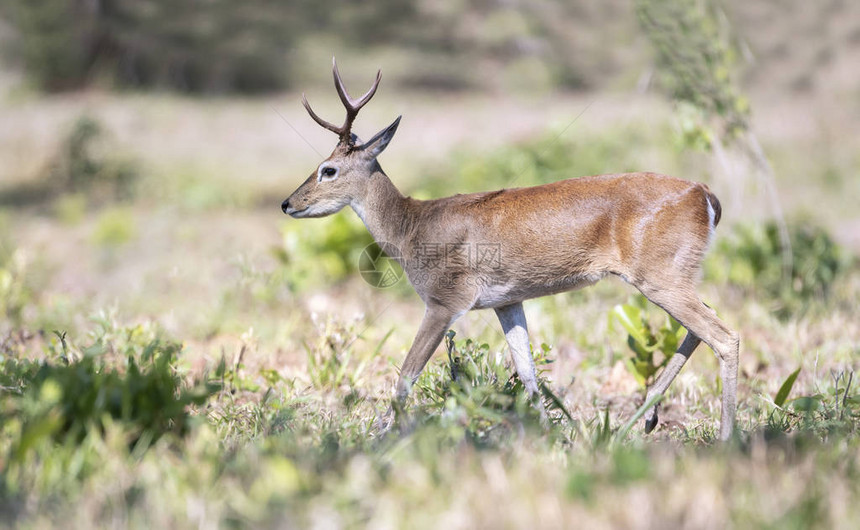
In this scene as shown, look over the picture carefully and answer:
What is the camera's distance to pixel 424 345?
442 centimetres

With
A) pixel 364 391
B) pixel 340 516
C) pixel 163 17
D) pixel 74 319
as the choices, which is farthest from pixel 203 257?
pixel 163 17

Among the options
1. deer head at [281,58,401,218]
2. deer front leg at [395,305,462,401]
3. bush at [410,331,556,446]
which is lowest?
bush at [410,331,556,446]

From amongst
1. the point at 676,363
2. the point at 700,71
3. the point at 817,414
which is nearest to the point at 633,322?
the point at 676,363

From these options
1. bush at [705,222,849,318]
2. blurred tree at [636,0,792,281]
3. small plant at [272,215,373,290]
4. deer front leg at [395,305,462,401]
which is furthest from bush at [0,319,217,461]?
bush at [705,222,849,318]

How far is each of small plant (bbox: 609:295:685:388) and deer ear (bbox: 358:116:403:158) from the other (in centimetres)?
170

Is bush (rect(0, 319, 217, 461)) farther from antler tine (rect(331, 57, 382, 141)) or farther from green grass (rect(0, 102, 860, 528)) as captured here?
antler tine (rect(331, 57, 382, 141))

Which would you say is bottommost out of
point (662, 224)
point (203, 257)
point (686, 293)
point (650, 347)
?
point (650, 347)

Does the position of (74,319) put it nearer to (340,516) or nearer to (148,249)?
(148,249)

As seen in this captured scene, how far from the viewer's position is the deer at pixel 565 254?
432 centimetres

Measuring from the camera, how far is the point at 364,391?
486 cm

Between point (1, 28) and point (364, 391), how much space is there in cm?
1825

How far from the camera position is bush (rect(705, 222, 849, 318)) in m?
6.46

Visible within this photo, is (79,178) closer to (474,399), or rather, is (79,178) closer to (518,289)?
(518,289)

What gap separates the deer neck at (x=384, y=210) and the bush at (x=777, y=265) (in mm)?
3136
